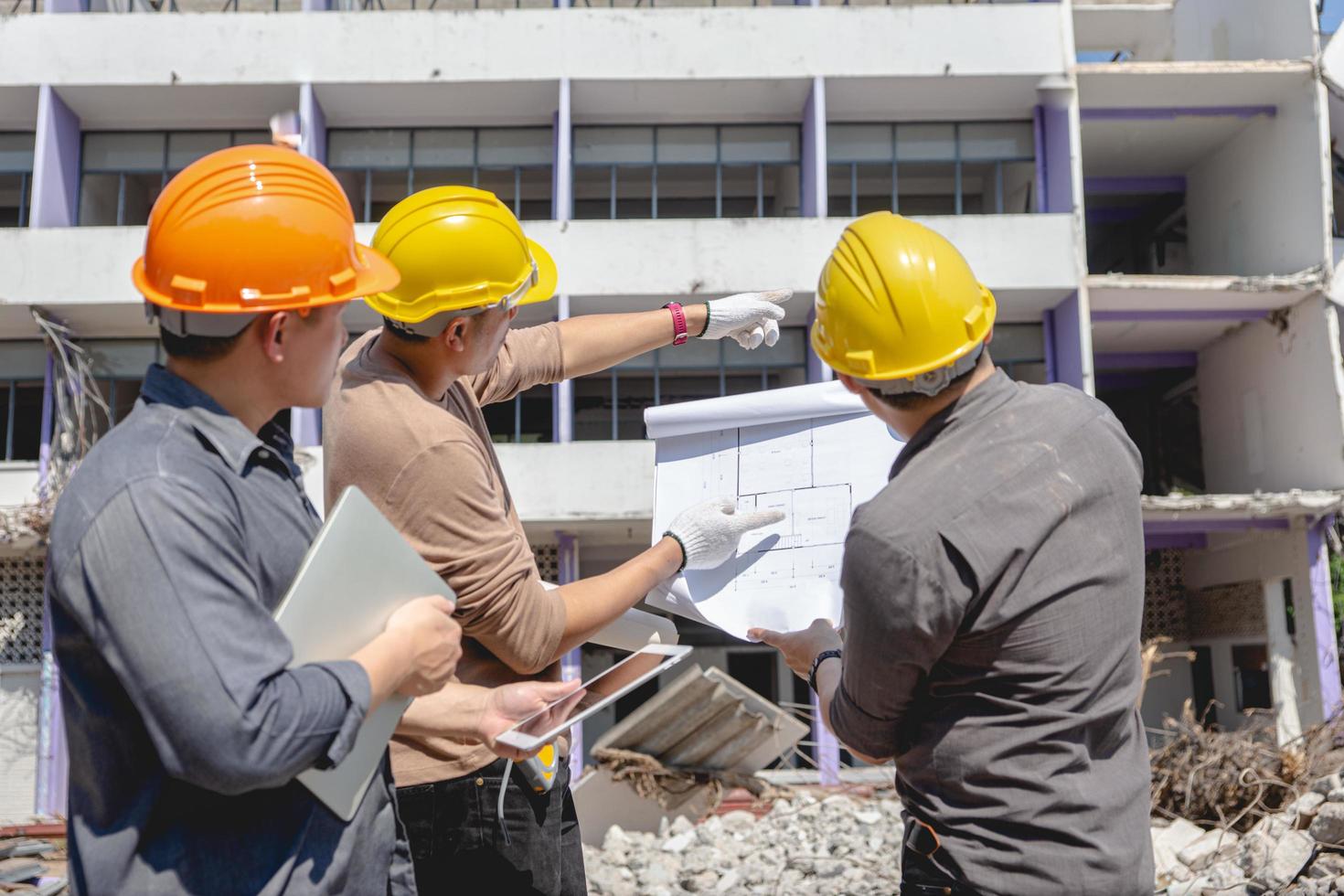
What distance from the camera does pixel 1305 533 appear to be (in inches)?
637

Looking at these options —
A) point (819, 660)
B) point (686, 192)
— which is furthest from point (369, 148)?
point (819, 660)

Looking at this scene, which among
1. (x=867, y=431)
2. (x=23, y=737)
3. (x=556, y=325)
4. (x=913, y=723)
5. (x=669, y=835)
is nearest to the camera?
(x=913, y=723)

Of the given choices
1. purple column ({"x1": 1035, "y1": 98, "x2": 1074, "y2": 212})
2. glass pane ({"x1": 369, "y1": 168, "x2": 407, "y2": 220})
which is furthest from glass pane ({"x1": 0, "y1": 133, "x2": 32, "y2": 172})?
purple column ({"x1": 1035, "y1": 98, "x2": 1074, "y2": 212})

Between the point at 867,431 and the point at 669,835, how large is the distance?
7.91 m

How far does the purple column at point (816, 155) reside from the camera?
1652 centimetres

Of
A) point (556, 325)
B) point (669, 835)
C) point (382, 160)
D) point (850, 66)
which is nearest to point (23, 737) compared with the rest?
point (382, 160)

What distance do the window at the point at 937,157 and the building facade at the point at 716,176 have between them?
55mm

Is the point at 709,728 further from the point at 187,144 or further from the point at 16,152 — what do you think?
the point at 16,152

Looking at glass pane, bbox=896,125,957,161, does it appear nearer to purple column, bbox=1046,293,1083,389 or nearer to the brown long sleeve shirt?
purple column, bbox=1046,293,1083,389

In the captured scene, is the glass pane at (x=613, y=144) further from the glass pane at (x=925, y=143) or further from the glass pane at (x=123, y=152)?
the glass pane at (x=123, y=152)

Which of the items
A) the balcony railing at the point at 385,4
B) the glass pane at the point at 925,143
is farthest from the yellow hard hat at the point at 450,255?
the balcony railing at the point at 385,4

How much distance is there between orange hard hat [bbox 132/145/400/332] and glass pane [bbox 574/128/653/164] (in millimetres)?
16366

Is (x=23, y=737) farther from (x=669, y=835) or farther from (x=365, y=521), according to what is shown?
(x=365, y=521)

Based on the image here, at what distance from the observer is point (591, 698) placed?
84.7 inches
